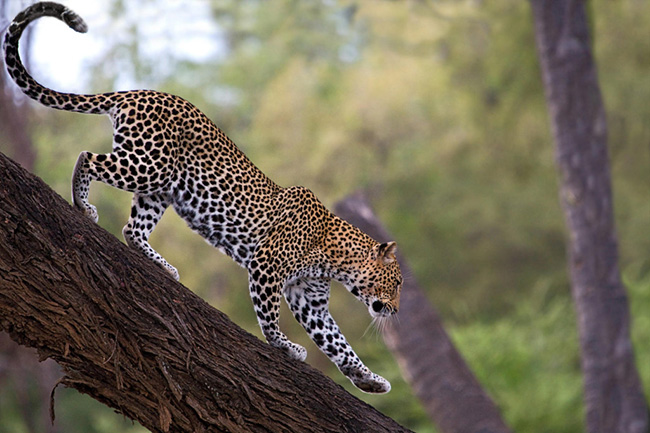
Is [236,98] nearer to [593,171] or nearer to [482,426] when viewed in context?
[593,171]

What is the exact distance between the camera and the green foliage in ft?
40.6

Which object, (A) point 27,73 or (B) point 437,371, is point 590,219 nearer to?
(B) point 437,371

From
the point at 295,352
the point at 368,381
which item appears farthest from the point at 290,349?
the point at 368,381

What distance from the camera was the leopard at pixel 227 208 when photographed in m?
2.68

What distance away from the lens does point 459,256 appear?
1572 centimetres

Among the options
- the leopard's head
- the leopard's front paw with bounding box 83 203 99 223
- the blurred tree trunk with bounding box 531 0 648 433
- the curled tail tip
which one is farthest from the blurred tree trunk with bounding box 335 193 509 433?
the curled tail tip

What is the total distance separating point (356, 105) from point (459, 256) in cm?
354

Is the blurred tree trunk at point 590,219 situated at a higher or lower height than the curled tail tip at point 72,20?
higher

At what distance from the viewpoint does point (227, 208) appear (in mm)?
2850

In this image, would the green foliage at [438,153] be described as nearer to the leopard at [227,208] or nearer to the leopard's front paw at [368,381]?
the leopard's front paw at [368,381]

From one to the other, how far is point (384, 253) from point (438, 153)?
13.0 meters

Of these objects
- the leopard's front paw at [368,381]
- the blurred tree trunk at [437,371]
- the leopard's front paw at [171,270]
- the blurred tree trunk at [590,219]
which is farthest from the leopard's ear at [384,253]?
the blurred tree trunk at [590,219]

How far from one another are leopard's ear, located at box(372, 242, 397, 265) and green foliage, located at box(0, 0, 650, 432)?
8.40 m

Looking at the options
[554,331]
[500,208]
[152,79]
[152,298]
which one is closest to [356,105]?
[500,208]
